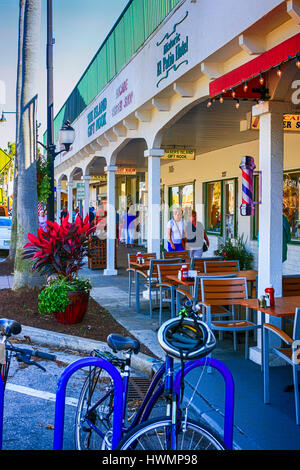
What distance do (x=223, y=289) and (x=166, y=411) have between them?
3292 millimetres

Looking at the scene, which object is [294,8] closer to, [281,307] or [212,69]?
[212,69]

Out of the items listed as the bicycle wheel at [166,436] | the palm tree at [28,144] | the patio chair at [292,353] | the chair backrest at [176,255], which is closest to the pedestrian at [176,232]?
the chair backrest at [176,255]

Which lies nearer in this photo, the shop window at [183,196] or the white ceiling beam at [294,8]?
the white ceiling beam at [294,8]

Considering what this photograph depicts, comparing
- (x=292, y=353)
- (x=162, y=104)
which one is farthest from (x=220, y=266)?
(x=292, y=353)

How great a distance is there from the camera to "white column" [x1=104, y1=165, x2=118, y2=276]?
13.9 metres

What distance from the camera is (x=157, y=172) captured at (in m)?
10.2

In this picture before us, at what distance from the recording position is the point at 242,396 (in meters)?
4.91

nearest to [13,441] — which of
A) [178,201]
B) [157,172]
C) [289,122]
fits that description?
[289,122]

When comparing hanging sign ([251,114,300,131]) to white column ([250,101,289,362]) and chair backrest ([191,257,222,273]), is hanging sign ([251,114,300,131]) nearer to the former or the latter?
white column ([250,101,289,362])

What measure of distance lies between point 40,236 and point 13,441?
13.7 ft

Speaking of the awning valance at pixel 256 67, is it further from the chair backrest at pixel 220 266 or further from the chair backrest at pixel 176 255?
the chair backrest at pixel 176 255

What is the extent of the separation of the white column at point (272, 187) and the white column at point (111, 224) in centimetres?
830

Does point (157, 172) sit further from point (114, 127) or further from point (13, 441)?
point (13, 441)

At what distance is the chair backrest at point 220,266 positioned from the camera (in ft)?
26.4
